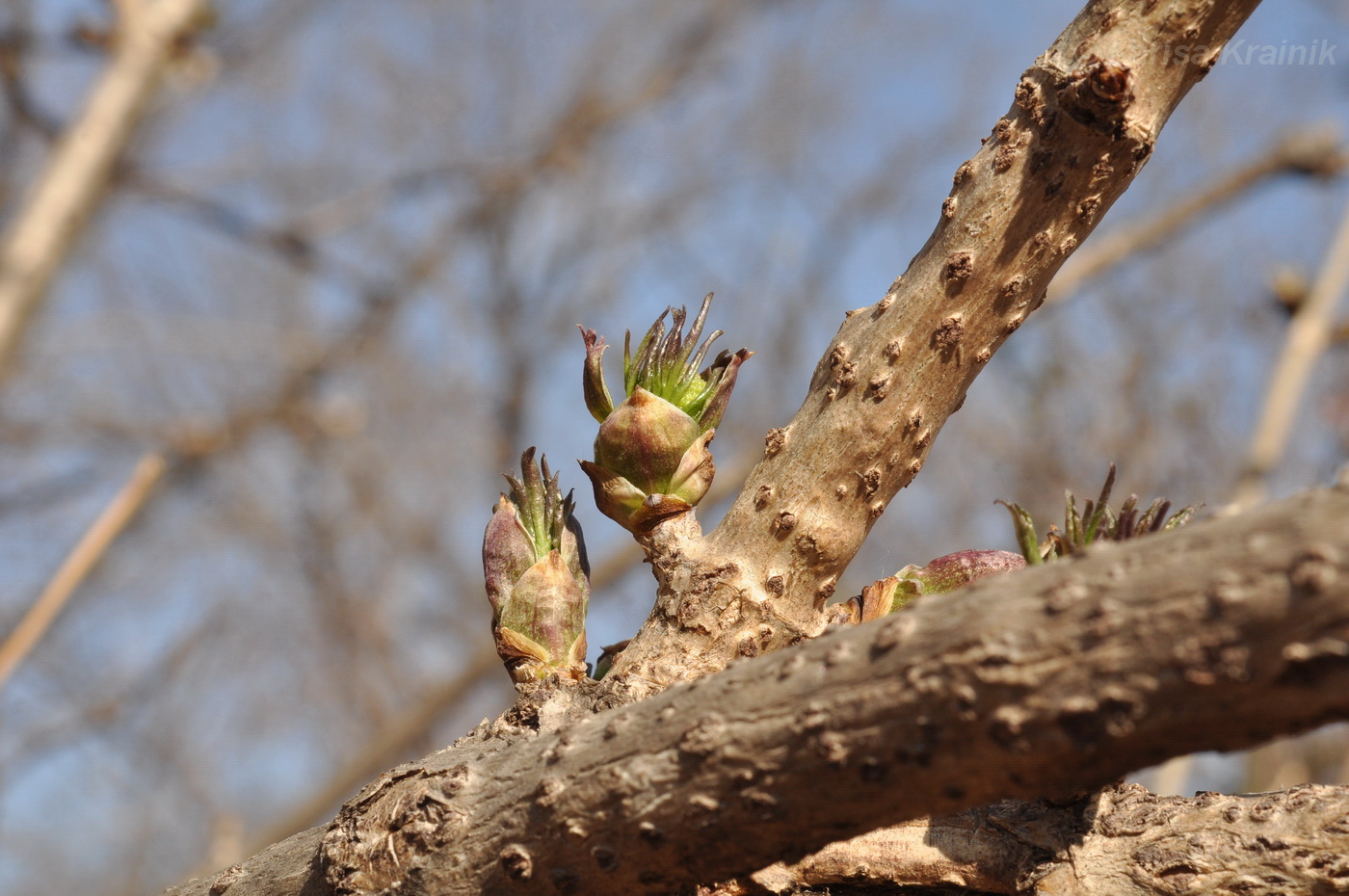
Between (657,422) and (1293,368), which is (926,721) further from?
(1293,368)

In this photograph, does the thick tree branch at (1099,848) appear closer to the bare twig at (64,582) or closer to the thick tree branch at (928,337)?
the thick tree branch at (928,337)

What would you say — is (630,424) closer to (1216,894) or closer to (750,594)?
(750,594)

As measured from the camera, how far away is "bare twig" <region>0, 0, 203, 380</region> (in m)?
5.86

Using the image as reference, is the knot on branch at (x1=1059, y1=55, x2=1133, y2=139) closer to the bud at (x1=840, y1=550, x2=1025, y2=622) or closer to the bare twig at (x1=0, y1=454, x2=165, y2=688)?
the bud at (x1=840, y1=550, x2=1025, y2=622)

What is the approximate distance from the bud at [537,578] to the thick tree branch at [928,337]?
118 millimetres

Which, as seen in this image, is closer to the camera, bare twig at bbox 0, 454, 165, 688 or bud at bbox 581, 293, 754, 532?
bud at bbox 581, 293, 754, 532

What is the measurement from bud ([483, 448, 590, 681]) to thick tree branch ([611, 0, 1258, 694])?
12 centimetres

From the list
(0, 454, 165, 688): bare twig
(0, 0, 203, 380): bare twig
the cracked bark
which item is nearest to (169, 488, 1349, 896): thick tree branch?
the cracked bark

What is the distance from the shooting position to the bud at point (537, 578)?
1.44 metres

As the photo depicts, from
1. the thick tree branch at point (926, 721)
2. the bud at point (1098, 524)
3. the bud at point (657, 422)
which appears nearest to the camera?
the thick tree branch at point (926, 721)

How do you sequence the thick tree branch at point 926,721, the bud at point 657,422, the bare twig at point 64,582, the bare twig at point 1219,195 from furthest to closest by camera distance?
the bare twig at point 1219,195
the bare twig at point 64,582
the bud at point 657,422
the thick tree branch at point 926,721

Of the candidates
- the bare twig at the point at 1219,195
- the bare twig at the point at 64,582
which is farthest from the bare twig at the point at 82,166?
the bare twig at the point at 1219,195

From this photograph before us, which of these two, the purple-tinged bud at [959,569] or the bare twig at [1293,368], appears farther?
the bare twig at [1293,368]

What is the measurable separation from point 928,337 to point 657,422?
0.37m
